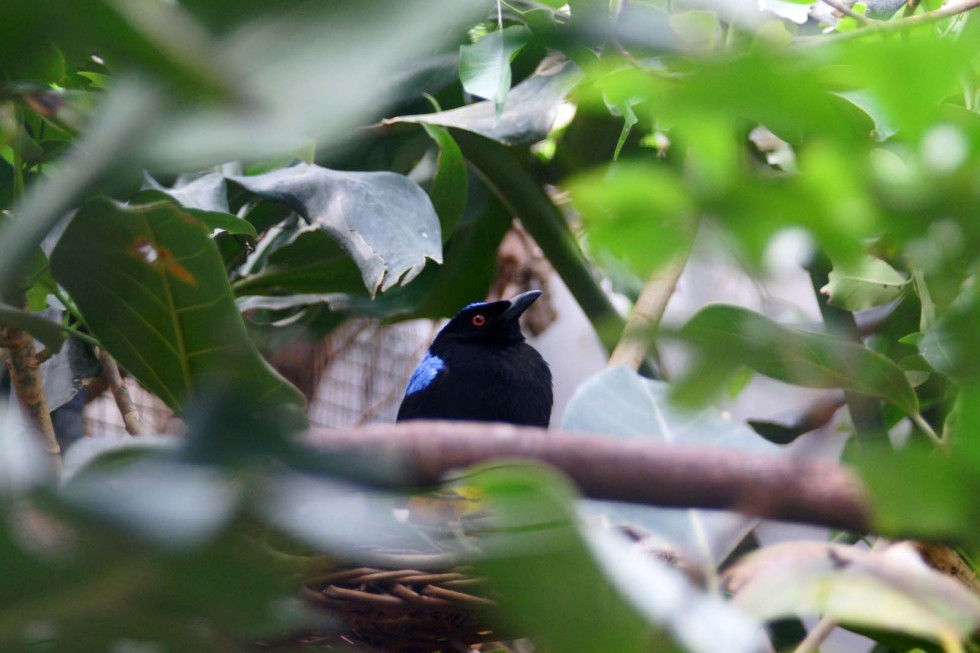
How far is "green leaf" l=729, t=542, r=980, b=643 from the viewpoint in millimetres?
450

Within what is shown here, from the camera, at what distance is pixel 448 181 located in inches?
78.9

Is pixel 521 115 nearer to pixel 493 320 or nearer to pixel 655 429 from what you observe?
pixel 493 320

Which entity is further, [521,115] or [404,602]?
[521,115]

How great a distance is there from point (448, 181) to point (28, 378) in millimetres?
937

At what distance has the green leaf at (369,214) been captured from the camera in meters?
1.57

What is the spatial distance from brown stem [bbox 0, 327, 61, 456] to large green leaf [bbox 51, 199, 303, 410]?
24 cm

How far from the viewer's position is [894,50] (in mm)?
299

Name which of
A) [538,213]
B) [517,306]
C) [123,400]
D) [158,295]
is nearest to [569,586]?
[158,295]

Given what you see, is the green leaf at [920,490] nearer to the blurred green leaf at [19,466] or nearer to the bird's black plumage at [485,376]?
the blurred green leaf at [19,466]

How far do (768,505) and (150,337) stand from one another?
816 mm

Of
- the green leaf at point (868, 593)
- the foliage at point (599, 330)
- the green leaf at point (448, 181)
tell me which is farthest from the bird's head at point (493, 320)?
the green leaf at point (868, 593)

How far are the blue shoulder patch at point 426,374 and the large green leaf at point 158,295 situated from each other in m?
1.36

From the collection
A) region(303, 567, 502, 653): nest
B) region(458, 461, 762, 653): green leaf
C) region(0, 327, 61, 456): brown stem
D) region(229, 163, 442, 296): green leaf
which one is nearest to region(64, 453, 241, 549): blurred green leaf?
region(458, 461, 762, 653): green leaf

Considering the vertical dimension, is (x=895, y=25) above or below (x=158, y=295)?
above
